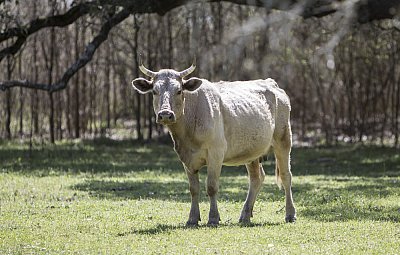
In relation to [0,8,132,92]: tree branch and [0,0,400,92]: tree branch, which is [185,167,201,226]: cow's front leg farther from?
[0,8,132,92]: tree branch

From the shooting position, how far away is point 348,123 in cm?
2672

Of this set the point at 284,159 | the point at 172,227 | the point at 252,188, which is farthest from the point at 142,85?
the point at 284,159

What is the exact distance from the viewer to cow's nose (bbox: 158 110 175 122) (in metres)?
9.91

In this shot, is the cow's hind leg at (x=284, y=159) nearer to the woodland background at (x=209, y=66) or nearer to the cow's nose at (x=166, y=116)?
the cow's nose at (x=166, y=116)

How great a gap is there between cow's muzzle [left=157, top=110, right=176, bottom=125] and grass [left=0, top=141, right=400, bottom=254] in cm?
136

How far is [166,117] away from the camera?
9.91 metres

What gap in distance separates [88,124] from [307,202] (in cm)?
1688

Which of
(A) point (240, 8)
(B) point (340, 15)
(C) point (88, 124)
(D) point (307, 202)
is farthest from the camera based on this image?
(C) point (88, 124)

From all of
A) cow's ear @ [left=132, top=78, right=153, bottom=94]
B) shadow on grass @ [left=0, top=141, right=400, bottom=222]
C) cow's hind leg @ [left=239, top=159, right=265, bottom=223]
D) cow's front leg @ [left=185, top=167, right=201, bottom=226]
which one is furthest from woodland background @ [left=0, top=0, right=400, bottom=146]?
cow's front leg @ [left=185, top=167, right=201, bottom=226]

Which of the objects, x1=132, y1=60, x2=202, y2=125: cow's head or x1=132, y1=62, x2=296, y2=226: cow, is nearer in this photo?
x1=132, y1=60, x2=202, y2=125: cow's head

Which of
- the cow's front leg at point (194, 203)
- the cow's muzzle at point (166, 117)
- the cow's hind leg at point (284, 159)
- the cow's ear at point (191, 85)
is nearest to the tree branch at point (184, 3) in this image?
the cow's hind leg at point (284, 159)

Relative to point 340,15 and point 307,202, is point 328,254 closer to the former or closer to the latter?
point 307,202

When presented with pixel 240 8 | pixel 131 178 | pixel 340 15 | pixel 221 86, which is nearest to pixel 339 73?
pixel 240 8

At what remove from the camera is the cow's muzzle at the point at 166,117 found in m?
9.91
